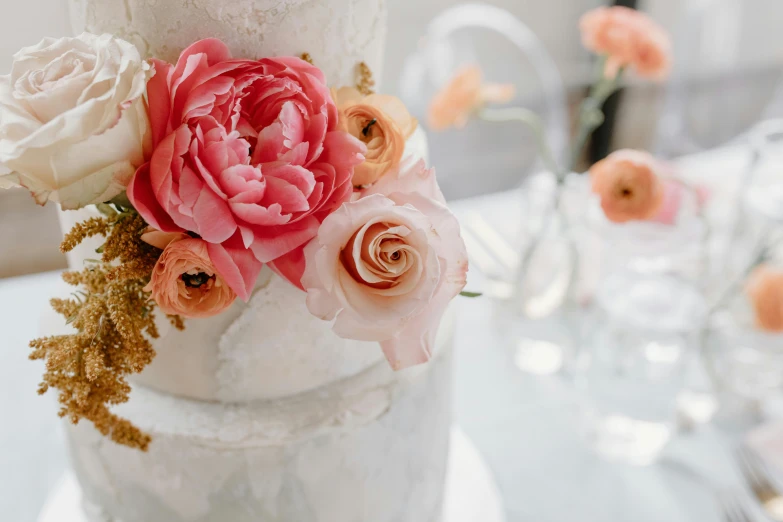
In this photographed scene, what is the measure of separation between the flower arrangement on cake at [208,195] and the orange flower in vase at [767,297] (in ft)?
2.43

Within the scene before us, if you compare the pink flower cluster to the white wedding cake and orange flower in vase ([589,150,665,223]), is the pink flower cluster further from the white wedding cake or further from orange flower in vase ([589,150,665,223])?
orange flower in vase ([589,150,665,223])

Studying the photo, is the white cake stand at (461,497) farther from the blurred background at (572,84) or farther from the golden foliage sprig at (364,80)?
the blurred background at (572,84)

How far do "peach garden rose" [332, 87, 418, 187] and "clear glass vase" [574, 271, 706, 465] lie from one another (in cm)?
63

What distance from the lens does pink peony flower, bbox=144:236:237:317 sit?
1.57 ft

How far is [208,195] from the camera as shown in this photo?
465 mm

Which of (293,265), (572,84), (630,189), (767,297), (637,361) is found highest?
(293,265)

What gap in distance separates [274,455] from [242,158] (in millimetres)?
308

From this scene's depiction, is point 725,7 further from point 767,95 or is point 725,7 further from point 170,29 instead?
point 170,29

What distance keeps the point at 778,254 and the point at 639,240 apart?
1.48 ft

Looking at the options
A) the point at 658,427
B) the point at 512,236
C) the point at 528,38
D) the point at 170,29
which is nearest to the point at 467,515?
the point at 658,427

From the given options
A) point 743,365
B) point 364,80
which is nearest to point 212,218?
point 364,80

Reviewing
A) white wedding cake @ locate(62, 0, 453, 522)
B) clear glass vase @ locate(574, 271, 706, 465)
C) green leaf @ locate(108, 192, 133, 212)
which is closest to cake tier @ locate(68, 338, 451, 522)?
white wedding cake @ locate(62, 0, 453, 522)

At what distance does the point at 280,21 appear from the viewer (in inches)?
21.7

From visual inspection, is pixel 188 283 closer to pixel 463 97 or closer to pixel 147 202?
pixel 147 202
